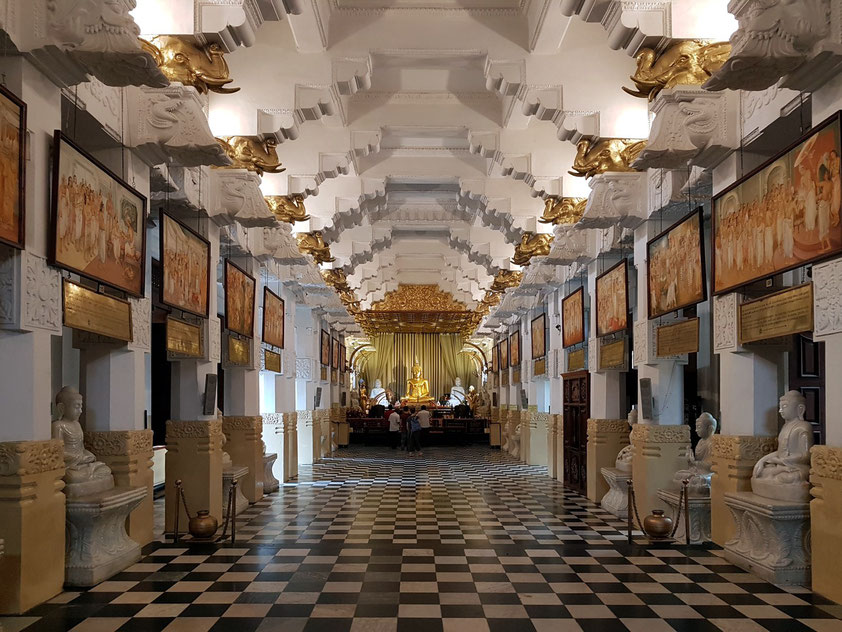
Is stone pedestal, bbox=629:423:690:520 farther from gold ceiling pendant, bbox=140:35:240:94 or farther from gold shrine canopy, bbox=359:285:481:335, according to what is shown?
gold shrine canopy, bbox=359:285:481:335

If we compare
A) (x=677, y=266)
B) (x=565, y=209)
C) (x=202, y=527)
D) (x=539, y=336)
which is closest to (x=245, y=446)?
(x=202, y=527)

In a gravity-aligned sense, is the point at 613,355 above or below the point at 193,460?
above

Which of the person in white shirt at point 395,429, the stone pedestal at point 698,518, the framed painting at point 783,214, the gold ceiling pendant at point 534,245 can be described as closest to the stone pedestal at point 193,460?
the stone pedestal at point 698,518

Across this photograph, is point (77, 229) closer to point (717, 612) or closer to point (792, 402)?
point (717, 612)

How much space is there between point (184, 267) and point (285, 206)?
4.62 metres

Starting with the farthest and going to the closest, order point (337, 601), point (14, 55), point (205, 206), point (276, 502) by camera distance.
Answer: point (276, 502) → point (205, 206) → point (337, 601) → point (14, 55)

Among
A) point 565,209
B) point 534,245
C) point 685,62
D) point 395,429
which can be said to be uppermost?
point 685,62

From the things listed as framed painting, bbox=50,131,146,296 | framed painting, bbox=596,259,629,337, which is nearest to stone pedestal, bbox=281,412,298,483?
framed painting, bbox=596,259,629,337

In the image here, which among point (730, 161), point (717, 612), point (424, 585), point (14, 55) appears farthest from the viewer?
point (730, 161)

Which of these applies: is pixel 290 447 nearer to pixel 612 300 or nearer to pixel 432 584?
pixel 612 300

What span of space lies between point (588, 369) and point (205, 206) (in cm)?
703

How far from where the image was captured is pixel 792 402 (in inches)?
299

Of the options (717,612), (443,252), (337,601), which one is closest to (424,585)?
(337,601)

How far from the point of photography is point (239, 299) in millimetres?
12398
